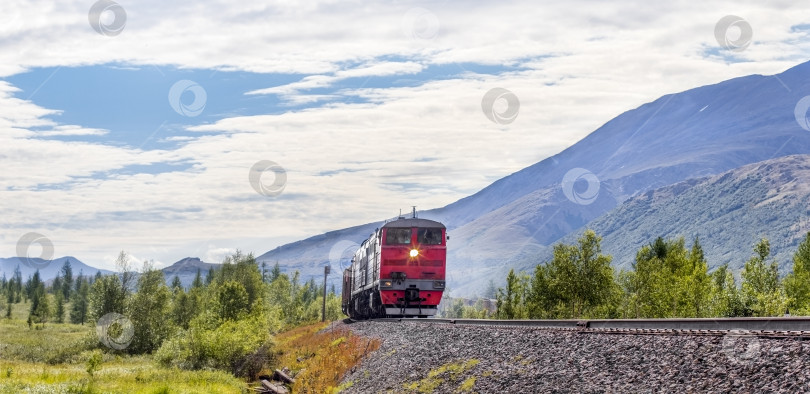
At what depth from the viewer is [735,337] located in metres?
13.3

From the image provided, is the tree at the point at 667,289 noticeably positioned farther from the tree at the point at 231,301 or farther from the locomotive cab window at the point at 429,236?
the tree at the point at 231,301

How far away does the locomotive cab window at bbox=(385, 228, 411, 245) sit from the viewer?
136 ft

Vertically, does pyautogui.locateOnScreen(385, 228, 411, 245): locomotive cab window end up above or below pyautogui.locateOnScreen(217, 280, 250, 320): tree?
above

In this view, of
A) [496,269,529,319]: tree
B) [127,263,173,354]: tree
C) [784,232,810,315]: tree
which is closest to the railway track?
[784,232,810,315]: tree

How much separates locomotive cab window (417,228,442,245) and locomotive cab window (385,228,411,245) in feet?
2.05

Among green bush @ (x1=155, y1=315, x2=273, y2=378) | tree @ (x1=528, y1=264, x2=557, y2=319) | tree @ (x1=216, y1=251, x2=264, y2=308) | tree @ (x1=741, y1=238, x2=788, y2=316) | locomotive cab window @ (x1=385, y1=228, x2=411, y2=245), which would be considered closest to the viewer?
locomotive cab window @ (x1=385, y1=228, x2=411, y2=245)

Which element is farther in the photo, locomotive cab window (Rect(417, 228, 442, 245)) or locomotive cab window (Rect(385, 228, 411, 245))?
locomotive cab window (Rect(417, 228, 442, 245))

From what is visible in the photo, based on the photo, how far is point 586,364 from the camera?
14977mm

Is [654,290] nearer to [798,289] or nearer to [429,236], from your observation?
[798,289]

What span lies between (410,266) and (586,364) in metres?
26.5

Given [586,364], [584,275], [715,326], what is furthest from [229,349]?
[715,326]

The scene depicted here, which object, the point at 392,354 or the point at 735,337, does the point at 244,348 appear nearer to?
the point at 392,354

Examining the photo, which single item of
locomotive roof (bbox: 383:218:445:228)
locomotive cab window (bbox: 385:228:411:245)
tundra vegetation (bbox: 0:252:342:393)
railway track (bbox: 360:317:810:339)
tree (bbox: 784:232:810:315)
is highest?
locomotive roof (bbox: 383:218:445:228)

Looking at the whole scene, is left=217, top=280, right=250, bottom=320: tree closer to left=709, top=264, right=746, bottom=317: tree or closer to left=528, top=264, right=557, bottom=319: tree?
left=528, top=264, right=557, bottom=319: tree
